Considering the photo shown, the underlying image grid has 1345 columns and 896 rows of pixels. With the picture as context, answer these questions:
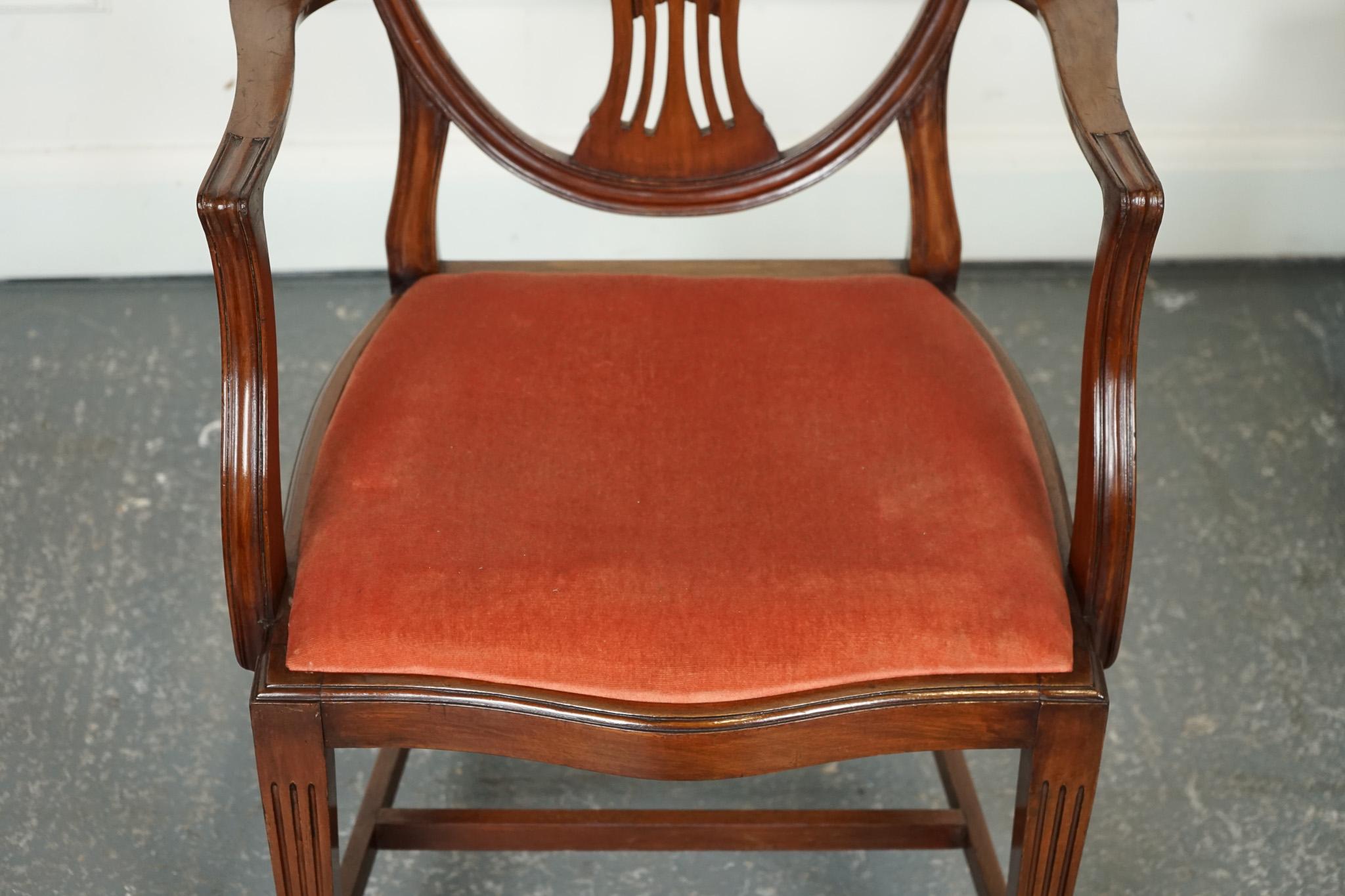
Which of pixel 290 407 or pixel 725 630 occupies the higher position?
pixel 725 630

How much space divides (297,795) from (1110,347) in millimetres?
687

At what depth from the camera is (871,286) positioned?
4.43 feet

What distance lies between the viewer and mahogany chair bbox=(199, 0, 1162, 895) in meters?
0.99

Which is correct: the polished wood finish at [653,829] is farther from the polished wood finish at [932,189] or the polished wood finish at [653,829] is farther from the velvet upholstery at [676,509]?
the polished wood finish at [932,189]

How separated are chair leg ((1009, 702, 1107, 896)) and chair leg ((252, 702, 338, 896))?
53 centimetres

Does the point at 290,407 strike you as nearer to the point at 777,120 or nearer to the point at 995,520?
the point at 777,120

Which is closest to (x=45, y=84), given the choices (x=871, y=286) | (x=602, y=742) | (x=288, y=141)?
(x=288, y=141)

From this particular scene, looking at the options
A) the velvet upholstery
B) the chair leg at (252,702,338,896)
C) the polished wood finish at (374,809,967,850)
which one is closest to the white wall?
the velvet upholstery

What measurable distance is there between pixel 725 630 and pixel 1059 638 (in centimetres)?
24

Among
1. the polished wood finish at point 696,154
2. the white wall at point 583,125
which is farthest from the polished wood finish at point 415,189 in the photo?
the white wall at point 583,125

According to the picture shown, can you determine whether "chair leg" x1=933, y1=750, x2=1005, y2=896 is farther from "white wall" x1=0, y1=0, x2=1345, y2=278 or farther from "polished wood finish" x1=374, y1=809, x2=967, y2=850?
"white wall" x1=0, y1=0, x2=1345, y2=278

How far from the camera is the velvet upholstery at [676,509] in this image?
1.00m

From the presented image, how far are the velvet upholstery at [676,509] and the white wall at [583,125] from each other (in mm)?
1125

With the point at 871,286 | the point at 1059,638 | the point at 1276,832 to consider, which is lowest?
the point at 1276,832
